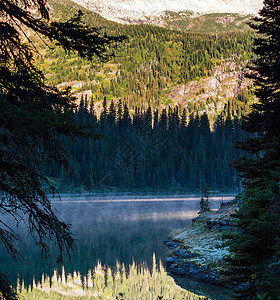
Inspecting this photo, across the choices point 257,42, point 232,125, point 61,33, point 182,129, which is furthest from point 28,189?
point 232,125

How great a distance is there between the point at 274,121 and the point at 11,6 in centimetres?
900

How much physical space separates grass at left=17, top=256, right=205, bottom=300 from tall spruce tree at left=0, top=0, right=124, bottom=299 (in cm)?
1162

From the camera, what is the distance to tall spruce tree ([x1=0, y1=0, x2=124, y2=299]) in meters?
6.89

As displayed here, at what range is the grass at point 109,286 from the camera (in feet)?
64.0

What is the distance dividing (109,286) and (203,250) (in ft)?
21.6

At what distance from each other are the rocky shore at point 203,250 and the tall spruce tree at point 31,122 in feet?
37.7

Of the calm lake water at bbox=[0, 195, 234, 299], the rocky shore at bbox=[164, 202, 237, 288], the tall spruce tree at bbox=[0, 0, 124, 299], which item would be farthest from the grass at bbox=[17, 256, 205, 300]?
the tall spruce tree at bbox=[0, 0, 124, 299]

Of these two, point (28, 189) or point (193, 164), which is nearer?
point (28, 189)

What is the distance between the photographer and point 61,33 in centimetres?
882

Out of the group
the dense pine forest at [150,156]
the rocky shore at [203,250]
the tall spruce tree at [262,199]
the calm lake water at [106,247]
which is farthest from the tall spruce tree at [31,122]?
the dense pine forest at [150,156]

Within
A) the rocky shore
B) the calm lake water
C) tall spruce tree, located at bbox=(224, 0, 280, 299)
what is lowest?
the calm lake water

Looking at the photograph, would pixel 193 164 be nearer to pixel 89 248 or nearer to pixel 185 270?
pixel 89 248

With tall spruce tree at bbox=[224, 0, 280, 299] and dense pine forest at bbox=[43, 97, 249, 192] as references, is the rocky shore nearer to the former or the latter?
tall spruce tree at bbox=[224, 0, 280, 299]

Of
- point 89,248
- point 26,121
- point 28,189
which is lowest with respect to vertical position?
point 89,248
